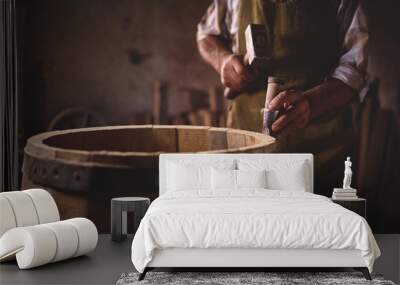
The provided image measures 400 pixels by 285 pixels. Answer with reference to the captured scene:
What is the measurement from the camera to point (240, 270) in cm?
561

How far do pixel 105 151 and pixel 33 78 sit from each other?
115 centimetres

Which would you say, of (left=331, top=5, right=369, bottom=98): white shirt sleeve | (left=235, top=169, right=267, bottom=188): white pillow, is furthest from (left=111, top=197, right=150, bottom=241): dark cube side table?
(left=331, top=5, right=369, bottom=98): white shirt sleeve

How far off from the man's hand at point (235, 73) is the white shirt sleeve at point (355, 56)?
941 millimetres

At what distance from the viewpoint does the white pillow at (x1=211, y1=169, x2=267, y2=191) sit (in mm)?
6938

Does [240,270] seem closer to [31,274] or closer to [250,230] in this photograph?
[250,230]

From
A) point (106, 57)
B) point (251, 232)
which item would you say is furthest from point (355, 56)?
point (251, 232)

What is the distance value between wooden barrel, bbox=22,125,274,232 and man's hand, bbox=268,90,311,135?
0.20 metres

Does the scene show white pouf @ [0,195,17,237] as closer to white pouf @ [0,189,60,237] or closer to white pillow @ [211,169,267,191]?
white pouf @ [0,189,60,237]

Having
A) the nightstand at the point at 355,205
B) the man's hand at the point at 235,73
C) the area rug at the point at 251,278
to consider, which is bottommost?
the area rug at the point at 251,278

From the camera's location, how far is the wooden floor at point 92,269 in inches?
210

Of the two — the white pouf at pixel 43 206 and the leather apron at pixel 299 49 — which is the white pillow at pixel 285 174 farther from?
the white pouf at pixel 43 206

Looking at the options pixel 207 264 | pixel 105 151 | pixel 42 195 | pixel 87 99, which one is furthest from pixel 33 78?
pixel 207 264

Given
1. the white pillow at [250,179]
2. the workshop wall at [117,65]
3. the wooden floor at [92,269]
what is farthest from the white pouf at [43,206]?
the white pillow at [250,179]

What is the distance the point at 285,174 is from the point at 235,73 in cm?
132
